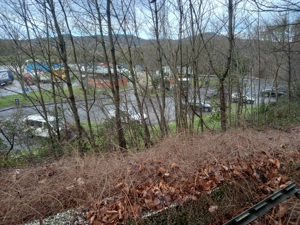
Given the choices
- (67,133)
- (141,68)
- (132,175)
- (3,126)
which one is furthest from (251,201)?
(3,126)

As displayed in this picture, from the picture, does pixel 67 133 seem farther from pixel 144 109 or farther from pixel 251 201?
pixel 251 201

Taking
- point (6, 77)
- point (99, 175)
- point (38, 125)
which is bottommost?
point (38, 125)

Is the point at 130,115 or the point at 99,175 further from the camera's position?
the point at 130,115

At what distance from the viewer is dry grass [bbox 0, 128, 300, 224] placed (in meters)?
2.21

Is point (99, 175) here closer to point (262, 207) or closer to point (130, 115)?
point (262, 207)

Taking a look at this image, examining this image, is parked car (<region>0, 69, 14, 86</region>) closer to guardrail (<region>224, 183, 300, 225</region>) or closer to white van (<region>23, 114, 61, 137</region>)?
white van (<region>23, 114, 61, 137</region>)

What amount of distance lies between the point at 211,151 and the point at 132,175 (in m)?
1.30

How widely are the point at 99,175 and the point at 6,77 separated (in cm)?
820

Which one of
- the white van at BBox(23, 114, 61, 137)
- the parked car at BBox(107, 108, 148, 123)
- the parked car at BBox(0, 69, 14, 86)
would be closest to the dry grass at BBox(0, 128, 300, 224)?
the parked car at BBox(107, 108, 148, 123)

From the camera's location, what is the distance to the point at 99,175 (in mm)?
2621

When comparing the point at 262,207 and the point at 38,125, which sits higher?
the point at 262,207

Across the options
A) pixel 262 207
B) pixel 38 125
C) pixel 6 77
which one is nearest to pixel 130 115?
pixel 38 125

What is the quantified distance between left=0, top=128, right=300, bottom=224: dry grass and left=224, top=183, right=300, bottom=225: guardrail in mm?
222

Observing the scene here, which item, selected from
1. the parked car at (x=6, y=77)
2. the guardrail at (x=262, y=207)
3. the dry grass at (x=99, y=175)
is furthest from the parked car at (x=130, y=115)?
the guardrail at (x=262, y=207)
